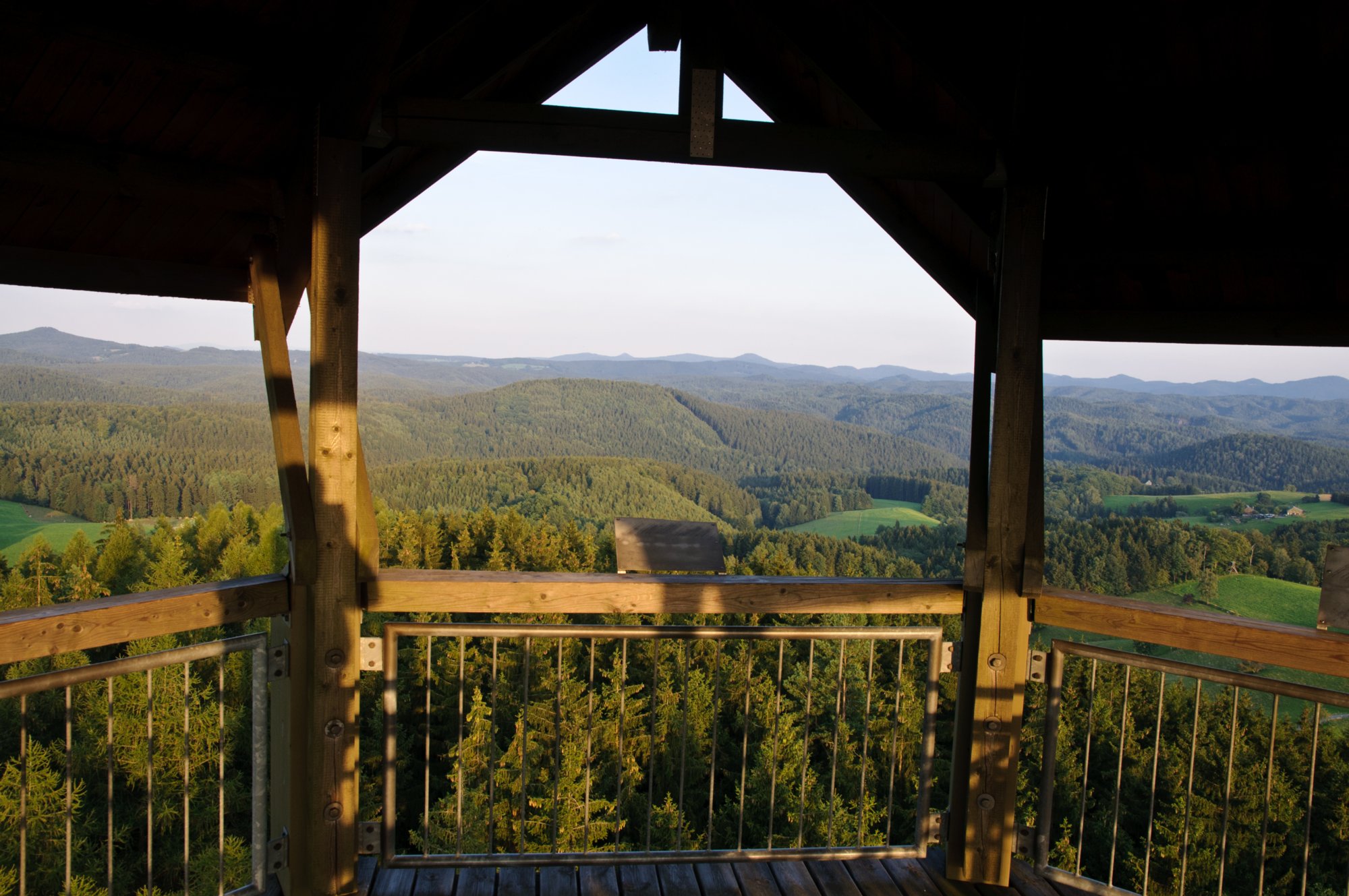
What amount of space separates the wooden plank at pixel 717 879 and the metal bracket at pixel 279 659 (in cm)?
155

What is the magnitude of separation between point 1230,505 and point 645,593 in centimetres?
3747

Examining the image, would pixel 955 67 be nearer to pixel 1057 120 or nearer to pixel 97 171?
pixel 1057 120

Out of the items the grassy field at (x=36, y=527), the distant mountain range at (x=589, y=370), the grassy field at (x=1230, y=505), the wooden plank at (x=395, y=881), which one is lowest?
the grassy field at (x=36, y=527)

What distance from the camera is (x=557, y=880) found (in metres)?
2.80

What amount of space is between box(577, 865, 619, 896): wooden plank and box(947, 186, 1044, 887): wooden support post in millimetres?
1194

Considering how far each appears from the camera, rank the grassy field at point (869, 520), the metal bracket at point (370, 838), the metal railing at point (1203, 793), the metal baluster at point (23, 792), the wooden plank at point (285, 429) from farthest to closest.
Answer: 1. the grassy field at point (869, 520)
2. the metal railing at point (1203, 793)
3. the metal bracket at point (370, 838)
4. the wooden plank at point (285, 429)
5. the metal baluster at point (23, 792)

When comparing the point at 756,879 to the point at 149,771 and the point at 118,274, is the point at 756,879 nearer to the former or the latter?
the point at 149,771

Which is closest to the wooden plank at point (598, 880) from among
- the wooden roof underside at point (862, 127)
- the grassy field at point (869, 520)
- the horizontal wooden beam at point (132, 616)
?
the horizontal wooden beam at point (132, 616)

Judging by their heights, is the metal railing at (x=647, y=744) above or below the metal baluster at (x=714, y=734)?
below

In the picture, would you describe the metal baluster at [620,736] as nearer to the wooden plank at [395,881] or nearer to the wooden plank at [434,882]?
the wooden plank at [434,882]

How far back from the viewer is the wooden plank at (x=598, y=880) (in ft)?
8.98

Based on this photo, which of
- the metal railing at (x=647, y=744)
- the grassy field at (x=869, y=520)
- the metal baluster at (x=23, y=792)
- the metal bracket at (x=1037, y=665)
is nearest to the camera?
the metal baluster at (x=23, y=792)

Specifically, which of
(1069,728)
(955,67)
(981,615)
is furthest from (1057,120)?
(1069,728)

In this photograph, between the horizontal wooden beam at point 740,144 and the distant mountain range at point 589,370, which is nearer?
the horizontal wooden beam at point 740,144
